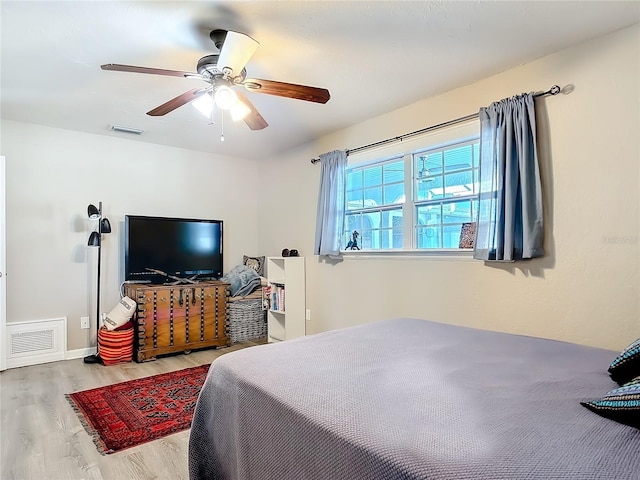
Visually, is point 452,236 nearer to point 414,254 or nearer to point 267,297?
point 414,254

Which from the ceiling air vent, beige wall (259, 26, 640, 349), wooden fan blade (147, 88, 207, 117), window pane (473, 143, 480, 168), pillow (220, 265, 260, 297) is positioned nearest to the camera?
beige wall (259, 26, 640, 349)

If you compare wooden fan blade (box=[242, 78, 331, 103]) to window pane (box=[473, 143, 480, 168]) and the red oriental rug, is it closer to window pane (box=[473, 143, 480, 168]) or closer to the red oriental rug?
window pane (box=[473, 143, 480, 168])

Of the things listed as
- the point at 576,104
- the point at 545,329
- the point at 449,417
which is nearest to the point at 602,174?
the point at 576,104

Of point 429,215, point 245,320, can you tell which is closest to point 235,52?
point 429,215

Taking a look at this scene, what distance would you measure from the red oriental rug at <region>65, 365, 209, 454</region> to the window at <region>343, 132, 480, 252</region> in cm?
206

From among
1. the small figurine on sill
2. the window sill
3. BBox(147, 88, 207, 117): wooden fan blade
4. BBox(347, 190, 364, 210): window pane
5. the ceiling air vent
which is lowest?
the window sill

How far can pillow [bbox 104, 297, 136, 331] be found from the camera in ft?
12.5

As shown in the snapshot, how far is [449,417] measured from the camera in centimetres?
100

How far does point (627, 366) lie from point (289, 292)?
11.0 ft

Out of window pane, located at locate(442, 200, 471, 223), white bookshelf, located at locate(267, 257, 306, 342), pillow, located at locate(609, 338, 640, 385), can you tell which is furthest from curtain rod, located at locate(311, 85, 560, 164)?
pillow, located at locate(609, 338, 640, 385)

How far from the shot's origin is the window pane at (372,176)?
373 centimetres

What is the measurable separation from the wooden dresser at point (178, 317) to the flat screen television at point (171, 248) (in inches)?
8.0

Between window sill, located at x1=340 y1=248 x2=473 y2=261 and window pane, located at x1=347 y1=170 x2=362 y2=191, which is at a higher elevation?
window pane, located at x1=347 y1=170 x2=362 y2=191

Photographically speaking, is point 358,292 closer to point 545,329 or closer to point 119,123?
point 545,329
